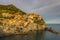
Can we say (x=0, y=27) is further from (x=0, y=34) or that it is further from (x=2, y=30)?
(x=0, y=34)

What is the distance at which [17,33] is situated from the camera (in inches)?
7830

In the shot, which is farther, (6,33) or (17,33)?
(17,33)

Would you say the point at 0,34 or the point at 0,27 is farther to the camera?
the point at 0,27

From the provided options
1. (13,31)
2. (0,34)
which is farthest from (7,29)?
(0,34)

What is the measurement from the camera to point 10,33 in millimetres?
190375

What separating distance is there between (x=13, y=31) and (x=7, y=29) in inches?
222

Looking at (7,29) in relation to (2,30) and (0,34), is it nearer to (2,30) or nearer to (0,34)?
(2,30)

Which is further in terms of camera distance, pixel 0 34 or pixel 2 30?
pixel 2 30

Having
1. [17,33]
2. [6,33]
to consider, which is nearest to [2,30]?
[6,33]

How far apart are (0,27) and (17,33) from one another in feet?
49.7

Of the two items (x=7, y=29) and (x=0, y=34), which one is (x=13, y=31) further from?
(x=0, y=34)

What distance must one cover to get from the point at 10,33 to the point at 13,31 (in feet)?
24.9

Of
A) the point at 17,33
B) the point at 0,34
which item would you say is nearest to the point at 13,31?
the point at 17,33

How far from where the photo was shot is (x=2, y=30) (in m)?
187
